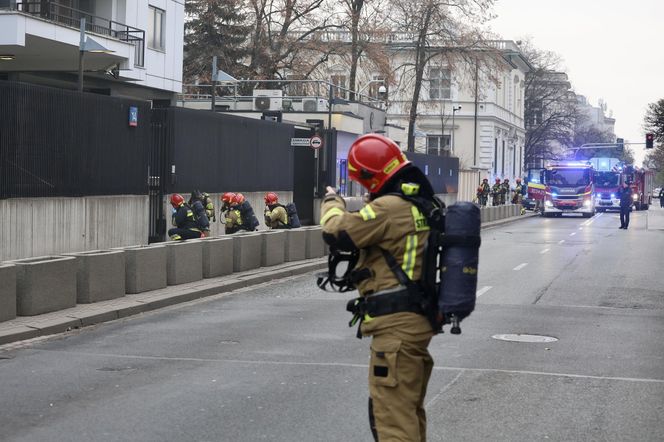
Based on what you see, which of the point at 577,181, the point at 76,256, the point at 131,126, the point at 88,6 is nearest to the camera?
the point at 76,256

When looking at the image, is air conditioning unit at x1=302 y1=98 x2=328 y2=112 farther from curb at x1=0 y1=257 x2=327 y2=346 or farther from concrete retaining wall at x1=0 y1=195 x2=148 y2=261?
curb at x1=0 y1=257 x2=327 y2=346

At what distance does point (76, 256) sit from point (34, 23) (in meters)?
15.8

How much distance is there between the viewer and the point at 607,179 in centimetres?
6819

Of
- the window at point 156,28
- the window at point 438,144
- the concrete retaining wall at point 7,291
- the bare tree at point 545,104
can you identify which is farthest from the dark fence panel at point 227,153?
the bare tree at point 545,104

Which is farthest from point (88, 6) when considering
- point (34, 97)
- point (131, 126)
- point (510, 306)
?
point (510, 306)

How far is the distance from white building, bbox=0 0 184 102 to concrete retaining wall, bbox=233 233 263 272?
424 inches

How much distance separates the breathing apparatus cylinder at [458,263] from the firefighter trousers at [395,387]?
25cm

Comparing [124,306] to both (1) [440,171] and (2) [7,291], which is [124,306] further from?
(1) [440,171]

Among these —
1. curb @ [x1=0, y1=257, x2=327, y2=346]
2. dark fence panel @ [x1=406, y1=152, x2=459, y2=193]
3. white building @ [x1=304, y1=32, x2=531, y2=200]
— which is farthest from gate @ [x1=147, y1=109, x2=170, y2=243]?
white building @ [x1=304, y1=32, x2=531, y2=200]

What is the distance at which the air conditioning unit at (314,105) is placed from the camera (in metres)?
44.7

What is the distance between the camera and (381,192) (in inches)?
224

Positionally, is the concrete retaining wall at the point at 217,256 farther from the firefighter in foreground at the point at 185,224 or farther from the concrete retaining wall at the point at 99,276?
the concrete retaining wall at the point at 99,276

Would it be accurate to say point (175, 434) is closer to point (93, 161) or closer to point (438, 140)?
point (93, 161)

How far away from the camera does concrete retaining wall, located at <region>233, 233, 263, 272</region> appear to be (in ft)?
65.5
